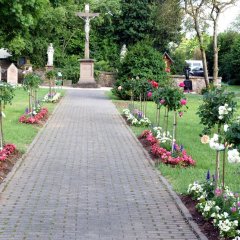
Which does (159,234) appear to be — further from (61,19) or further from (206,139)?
(61,19)

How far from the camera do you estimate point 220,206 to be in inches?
272


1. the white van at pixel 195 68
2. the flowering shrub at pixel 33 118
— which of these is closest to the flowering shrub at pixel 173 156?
the flowering shrub at pixel 33 118

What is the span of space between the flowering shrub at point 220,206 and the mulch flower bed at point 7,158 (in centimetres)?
373

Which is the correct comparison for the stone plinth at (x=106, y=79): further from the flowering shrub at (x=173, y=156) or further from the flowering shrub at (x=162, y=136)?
the flowering shrub at (x=173, y=156)

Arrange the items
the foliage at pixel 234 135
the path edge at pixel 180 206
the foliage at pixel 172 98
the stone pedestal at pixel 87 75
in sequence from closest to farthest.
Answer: the foliage at pixel 234 135 → the path edge at pixel 180 206 → the foliage at pixel 172 98 → the stone pedestal at pixel 87 75

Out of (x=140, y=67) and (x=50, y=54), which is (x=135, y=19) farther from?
(x=140, y=67)

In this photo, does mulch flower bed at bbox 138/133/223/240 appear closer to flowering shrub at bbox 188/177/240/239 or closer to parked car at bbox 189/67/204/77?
flowering shrub at bbox 188/177/240/239

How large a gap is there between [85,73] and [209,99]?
35.0 metres

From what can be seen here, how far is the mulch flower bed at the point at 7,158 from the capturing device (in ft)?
33.1

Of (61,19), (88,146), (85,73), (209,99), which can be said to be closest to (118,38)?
(61,19)

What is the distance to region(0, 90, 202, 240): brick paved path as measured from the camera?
671 centimetres

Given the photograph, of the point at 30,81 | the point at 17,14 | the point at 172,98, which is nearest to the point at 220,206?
the point at 172,98

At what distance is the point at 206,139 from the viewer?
24.8 ft

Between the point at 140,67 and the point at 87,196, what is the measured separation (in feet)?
72.6
